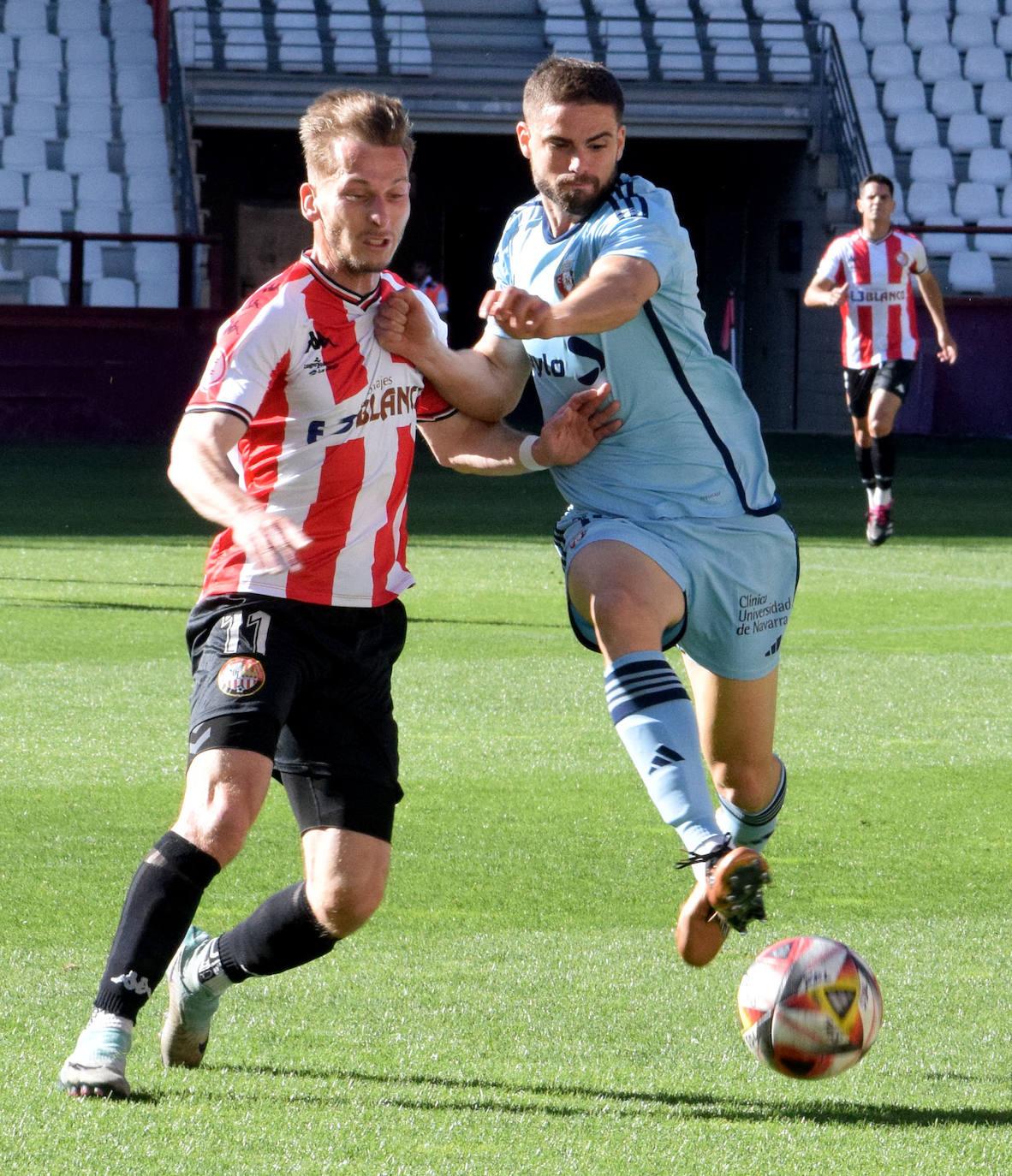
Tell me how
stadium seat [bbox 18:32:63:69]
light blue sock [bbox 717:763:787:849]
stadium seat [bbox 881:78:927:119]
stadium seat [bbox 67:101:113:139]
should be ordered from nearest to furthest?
light blue sock [bbox 717:763:787:849] → stadium seat [bbox 67:101:113:139] → stadium seat [bbox 18:32:63:69] → stadium seat [bbox 881:78:927:119]

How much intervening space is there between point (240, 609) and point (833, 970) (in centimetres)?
133

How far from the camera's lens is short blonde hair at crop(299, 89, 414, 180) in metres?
3.78

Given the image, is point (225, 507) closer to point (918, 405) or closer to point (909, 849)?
point (909, 849)

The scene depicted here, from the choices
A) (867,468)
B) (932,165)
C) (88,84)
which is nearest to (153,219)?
(88,84)

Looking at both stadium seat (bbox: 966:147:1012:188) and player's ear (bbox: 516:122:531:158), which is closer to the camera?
player's ear (bbox: 516:122:531:158)

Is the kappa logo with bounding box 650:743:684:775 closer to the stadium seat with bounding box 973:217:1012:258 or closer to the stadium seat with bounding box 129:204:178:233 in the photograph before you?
the stadium seat with bounding box 129:204:178:233

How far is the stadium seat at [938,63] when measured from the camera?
29.6 metres

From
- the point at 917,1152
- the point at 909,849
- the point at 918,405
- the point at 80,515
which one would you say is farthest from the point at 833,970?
the point at 918,405

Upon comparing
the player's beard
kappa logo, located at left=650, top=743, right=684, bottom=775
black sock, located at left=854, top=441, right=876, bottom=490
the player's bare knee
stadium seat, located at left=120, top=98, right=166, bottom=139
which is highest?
stadium seat, located at left=120, top=98, right=166, bottom=139

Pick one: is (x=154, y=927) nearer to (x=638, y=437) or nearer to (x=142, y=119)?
(x=638, y=437)

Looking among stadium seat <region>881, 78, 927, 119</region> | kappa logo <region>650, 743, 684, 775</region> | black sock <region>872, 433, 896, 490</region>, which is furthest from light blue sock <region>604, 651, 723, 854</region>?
stadium seat <region>881, 78, 927, 119</region>

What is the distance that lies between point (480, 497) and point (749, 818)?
42.8 ft

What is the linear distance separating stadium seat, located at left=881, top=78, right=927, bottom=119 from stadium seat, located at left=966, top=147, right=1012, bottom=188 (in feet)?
3.87

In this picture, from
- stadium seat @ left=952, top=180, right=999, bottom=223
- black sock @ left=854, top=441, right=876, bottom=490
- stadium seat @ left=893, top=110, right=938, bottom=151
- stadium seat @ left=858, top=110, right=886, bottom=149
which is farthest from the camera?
stadium seat @ left=893, top=110, right=938, bottom=151
